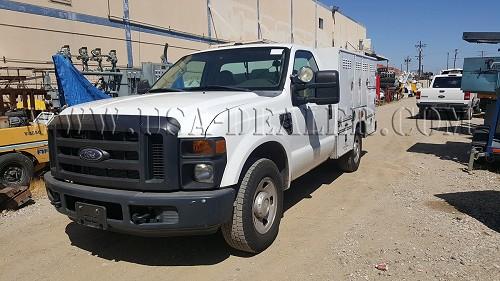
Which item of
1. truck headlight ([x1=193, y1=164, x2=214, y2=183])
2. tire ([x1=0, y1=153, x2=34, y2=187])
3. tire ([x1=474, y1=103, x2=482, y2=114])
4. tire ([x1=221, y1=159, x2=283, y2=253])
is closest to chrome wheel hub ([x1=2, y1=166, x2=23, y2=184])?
tire ([x1=0, y1=153, x2=34, y2=187])

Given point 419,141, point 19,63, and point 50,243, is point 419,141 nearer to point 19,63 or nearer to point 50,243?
point 50,243

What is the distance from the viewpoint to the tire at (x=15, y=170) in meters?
6.06

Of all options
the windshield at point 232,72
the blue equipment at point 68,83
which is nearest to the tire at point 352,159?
the windshield at point 232,72

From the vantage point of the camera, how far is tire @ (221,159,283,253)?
3.59 m

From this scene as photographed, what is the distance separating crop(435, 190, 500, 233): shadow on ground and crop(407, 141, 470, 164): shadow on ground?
2728mm

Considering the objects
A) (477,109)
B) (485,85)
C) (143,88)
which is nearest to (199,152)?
(143,88)

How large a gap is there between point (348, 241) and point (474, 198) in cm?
266

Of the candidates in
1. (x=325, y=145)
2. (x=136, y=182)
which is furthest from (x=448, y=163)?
(x=136, y=182)

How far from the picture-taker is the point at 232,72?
15.6 feet

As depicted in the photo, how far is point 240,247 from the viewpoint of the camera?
12.4 ft

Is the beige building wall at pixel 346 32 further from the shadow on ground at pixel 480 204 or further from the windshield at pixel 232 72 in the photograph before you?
the windshield at pixel 232 72

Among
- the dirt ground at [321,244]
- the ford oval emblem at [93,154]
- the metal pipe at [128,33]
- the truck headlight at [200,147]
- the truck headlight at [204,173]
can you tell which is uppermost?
the metal pipe at [128,33]

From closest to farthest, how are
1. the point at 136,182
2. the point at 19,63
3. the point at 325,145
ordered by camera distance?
the point at 136,182 < the point at 325,145 < the point at 19,63

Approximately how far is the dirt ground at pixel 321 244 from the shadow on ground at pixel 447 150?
2467mm
